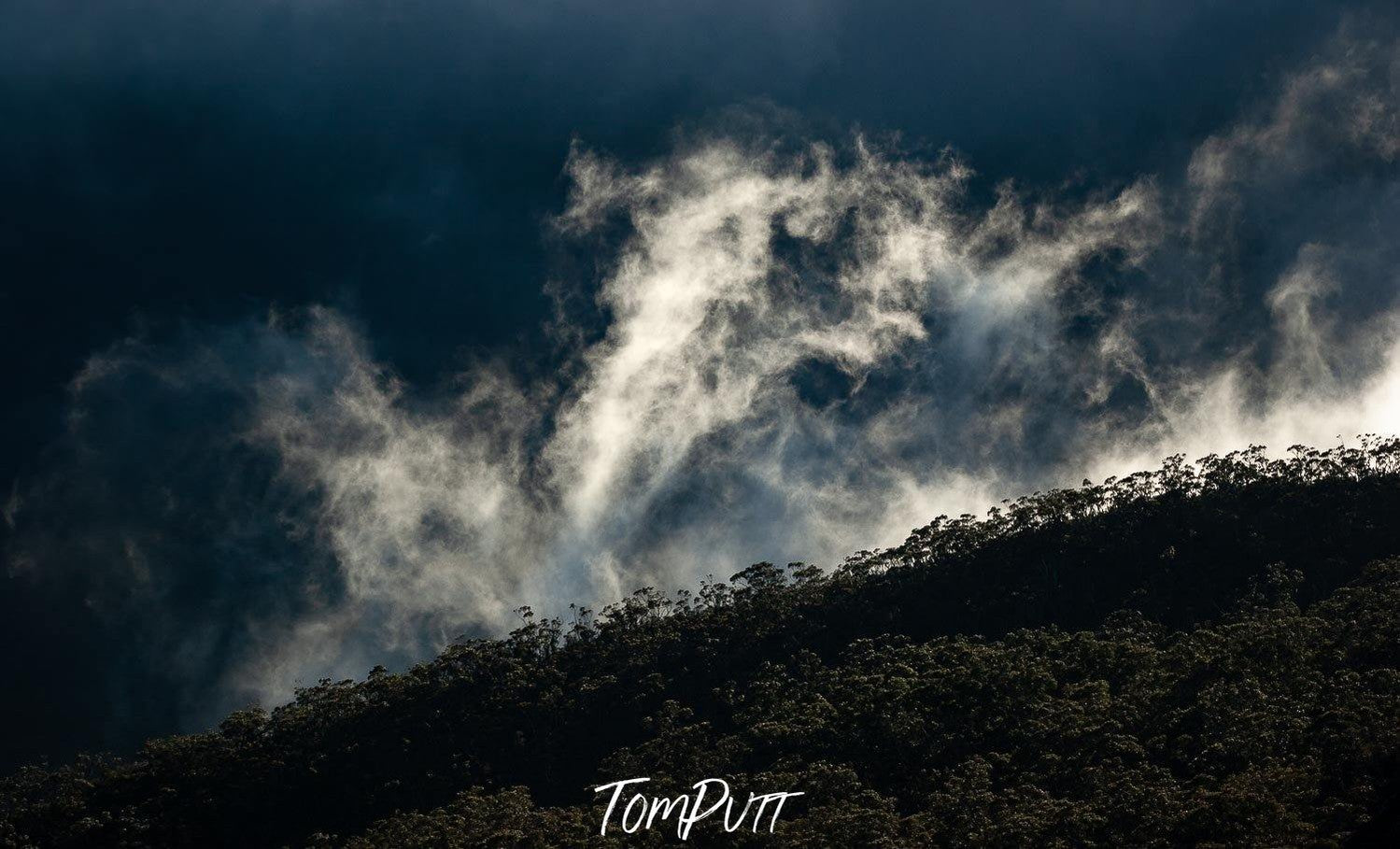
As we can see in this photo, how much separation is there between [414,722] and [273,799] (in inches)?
678

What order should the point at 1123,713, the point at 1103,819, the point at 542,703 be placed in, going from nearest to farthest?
the point at 1103,819
the point at 1123,713
the point at 542,703

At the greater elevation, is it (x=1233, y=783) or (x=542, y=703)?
(x=542, y=703)

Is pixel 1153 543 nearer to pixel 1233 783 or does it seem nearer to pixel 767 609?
pixel 767 609

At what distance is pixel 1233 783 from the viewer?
278ft

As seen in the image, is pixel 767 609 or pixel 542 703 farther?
pixel 767 609

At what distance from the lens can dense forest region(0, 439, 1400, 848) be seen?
92.0 metres

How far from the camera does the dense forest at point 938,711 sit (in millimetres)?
92000

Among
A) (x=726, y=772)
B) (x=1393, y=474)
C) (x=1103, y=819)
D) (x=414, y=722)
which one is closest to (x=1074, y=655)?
(x=726, y=772)

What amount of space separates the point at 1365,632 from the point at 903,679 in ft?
137

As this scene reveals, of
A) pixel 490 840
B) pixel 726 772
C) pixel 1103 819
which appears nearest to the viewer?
pixel 1103 819

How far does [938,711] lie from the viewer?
118688 mm

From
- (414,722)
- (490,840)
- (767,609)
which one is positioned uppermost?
(767,609)

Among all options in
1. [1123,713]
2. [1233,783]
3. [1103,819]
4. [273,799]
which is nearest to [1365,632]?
[1123,713]

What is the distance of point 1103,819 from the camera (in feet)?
277
